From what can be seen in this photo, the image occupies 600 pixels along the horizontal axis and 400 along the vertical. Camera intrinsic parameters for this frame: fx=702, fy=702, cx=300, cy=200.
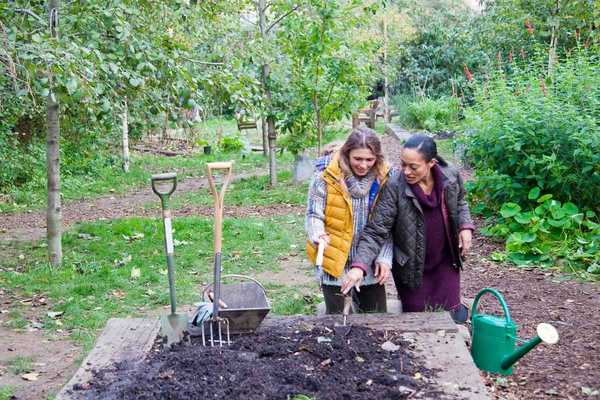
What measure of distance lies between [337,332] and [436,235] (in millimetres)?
926

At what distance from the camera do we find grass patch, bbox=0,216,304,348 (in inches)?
237

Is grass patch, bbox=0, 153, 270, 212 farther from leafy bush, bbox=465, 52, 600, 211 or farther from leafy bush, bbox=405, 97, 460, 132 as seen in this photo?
leafy bush, bbox=465, 52, 600, 211

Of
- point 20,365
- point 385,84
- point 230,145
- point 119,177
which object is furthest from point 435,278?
point 385,84

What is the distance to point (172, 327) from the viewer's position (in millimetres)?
3686

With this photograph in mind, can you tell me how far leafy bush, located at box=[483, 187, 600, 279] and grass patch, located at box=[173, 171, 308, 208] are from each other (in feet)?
13.7

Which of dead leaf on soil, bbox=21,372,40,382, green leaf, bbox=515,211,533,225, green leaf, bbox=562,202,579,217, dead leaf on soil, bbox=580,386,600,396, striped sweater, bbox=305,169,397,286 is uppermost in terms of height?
striped sweater, bbox=305,169,397,286

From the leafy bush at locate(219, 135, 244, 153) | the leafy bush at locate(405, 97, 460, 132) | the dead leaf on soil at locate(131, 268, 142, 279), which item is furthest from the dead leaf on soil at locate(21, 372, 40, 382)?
the leafy bush at locate(219, 135, 244, 153)

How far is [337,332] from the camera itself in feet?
12.1

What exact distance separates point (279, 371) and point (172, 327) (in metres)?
0.75

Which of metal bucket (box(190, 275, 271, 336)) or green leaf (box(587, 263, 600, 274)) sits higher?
metal bucket (box(190, 275, 271, 336))

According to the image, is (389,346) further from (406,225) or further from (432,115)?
(432,115)

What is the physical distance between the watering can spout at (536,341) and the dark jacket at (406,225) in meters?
0.73

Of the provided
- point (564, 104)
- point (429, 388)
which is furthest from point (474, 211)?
point (429, 388)

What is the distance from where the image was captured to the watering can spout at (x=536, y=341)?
320 cm
